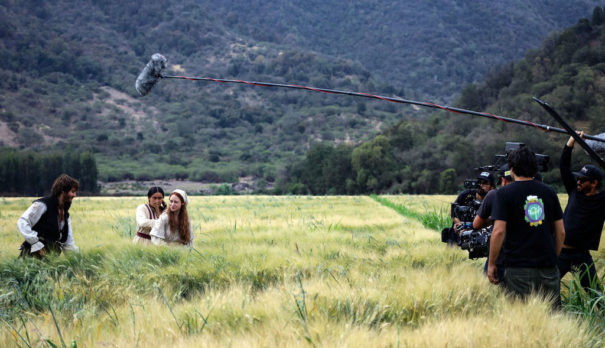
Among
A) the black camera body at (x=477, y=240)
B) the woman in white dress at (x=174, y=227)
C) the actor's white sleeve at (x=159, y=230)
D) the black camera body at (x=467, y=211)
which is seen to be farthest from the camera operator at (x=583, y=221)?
the actor's white sleeve at (x=159, y=230)

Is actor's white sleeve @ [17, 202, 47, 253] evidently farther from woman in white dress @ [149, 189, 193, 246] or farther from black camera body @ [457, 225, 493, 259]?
black camera body @ [457, 225, 493, 259]

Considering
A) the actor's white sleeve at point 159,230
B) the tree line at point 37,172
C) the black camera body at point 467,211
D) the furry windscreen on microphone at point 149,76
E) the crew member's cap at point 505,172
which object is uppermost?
the furry windscreen on microphone at point 149,76

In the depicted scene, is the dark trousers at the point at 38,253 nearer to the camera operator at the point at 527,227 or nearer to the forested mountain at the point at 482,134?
the camera operator at the point at 527,227

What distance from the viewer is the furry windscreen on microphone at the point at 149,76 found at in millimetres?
5484

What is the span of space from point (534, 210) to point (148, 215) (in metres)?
5.57

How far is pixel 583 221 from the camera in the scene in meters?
5.14

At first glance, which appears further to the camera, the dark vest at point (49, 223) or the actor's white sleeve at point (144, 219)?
the actor's white sleeve at point (144, 219)

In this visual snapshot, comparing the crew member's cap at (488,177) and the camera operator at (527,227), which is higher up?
the crew member's cap at (488,177)

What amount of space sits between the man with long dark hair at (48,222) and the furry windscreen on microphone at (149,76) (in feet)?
6.07

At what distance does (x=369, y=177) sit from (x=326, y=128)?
99752 mm

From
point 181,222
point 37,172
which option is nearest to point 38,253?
point 181,222

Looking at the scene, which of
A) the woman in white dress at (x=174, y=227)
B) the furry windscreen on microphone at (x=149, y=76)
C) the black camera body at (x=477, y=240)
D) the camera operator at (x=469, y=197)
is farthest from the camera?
the woman in white dress at (x=174, y=227)

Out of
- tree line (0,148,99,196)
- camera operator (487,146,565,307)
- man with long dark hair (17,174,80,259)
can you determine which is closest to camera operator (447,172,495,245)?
camera operator (487,146,565,307)

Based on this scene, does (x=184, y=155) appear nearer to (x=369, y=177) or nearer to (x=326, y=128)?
(x=326, y=128)
